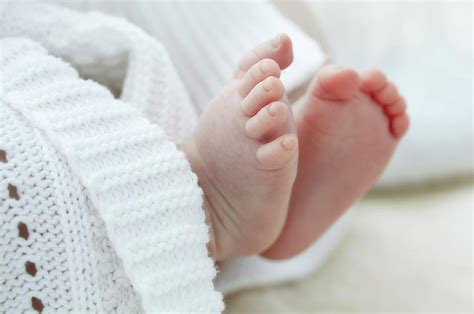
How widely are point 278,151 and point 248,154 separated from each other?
42mm

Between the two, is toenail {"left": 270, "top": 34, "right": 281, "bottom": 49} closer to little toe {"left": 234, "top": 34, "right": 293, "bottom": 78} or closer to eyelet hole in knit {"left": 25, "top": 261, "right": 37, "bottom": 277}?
little toe {"left": 234, "top": 34, "right": 293, "bottom": 78}

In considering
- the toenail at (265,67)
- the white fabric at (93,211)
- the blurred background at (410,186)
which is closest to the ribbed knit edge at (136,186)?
the white fabric at (93,211)

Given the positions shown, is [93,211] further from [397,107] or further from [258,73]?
[397,107]

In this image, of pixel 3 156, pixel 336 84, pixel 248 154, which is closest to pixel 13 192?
pixel 3 156

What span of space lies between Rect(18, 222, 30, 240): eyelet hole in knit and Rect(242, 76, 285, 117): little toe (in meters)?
0.22

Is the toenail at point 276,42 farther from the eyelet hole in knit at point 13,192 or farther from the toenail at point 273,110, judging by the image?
the eyelet hole in knit at point 13,192

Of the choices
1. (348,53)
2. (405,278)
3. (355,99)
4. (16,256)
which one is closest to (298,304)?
(405,278)

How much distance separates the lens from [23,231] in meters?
0.55

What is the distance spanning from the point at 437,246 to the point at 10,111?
57 cm

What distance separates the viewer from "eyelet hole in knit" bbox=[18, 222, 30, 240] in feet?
1.79

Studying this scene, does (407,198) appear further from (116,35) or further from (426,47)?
(116,35)

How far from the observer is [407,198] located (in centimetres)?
98

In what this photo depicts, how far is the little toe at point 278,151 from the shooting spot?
22.0 inches

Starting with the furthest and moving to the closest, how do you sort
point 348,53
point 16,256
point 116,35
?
point 348,53 → point 116,35 → point 16,256
